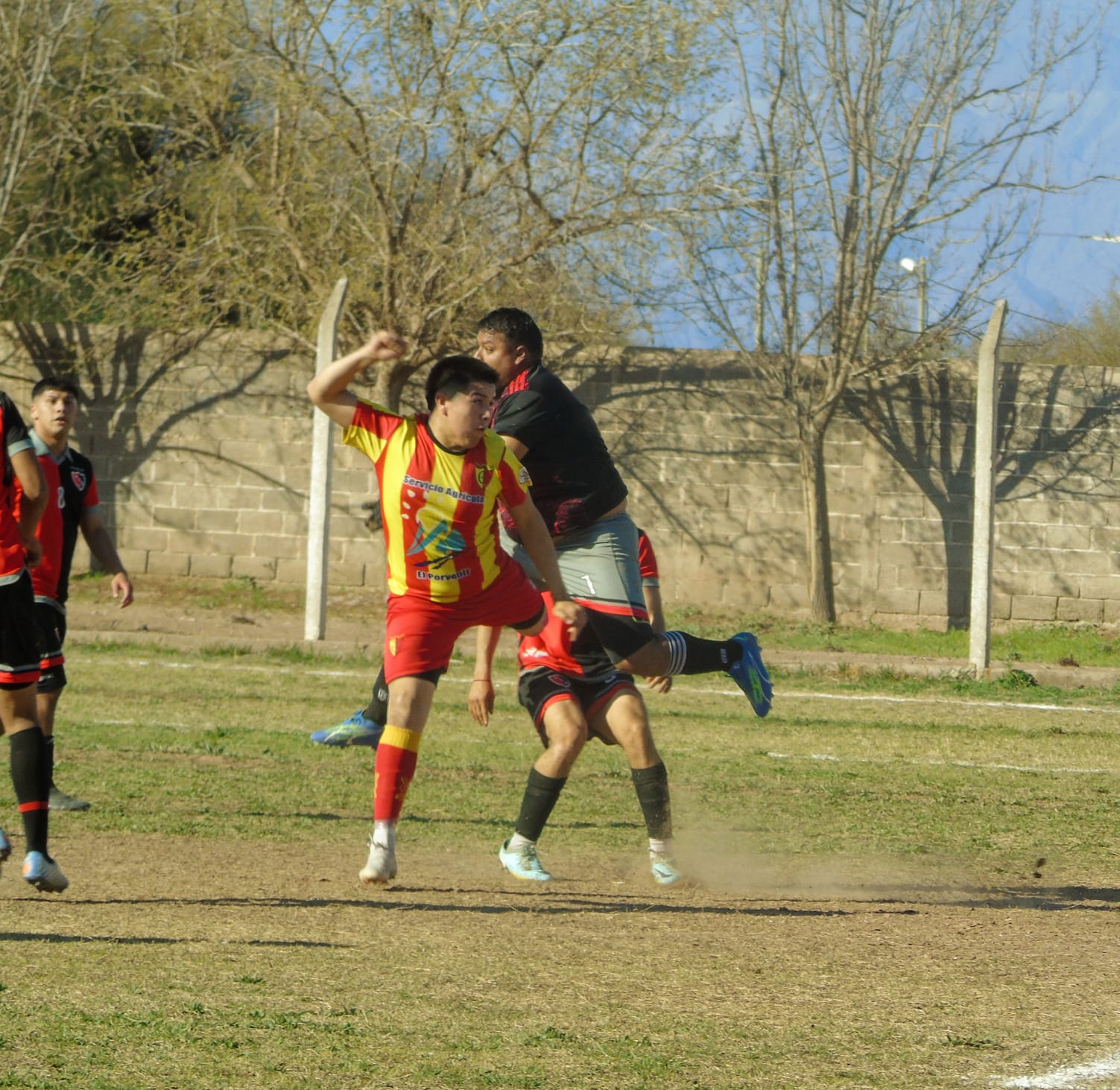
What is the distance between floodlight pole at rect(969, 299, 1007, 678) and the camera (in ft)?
48.9

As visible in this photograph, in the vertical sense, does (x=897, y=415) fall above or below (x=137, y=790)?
above

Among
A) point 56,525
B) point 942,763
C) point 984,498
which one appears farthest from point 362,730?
point 984,498

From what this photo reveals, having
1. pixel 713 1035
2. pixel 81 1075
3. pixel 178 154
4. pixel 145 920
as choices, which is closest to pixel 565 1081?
pixel 713 1035

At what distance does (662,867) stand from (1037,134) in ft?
47.4

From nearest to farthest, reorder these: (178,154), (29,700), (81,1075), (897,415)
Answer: (81,1075)
(29,700)
(897,415)
(178,154)

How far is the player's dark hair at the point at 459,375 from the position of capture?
587 centimetres

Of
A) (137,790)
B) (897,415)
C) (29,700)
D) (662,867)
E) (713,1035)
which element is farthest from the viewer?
(897,415)

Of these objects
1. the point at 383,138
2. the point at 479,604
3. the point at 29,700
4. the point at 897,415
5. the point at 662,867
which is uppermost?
the point at 383,138

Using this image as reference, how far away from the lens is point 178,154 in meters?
21.2

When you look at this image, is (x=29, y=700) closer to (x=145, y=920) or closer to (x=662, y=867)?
(x=145, y=920)

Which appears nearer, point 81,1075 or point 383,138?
point 81,1075

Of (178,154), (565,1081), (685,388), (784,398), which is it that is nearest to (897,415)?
(784,398)

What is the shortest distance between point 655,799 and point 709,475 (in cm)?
1166

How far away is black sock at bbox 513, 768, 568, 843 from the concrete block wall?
11.6 m
